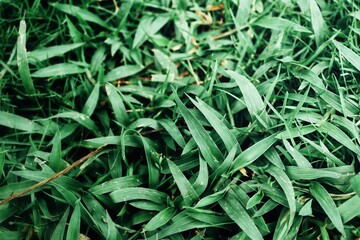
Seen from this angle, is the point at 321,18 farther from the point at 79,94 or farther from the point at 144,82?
the point at 79,94

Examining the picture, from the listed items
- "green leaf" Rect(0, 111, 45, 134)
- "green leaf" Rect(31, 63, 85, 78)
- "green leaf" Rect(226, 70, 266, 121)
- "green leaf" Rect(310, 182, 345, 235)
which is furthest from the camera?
"green leaf" Rect(31, 63, 85, 78)

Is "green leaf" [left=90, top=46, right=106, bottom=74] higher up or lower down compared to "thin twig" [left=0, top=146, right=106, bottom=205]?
higher up

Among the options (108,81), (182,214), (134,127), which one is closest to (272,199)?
(182,214)

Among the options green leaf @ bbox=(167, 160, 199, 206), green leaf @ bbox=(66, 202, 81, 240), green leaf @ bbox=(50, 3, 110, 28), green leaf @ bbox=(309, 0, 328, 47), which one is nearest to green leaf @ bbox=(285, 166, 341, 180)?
green leaf @ bbox=(167, 160, 199, 206)

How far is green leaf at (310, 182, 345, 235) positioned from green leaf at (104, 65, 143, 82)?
0.84 meters

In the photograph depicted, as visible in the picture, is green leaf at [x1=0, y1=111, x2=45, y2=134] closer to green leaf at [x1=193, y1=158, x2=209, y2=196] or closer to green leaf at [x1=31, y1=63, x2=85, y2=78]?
green leaf at [x1=31, y1=63, x2=85, y2=78]

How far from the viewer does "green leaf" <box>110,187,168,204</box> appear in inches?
52.8

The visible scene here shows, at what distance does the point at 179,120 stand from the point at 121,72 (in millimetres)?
358

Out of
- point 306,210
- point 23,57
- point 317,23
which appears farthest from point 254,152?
point 23,57

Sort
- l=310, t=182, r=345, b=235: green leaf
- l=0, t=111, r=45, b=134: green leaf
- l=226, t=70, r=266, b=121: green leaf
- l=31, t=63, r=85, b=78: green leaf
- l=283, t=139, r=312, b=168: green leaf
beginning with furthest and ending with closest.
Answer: l=31, t=63, r=85, b=78: green leaf, l=0, t=111, r=45, b=134: green leaf, l=226, t=70, r=266, b=121: green leaf, l=283, t=139, r=312, b=168: green leaf, l=310, t=182, r=345, b=235: green leaf

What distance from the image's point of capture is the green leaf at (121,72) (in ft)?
5.58

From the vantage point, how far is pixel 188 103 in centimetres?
159

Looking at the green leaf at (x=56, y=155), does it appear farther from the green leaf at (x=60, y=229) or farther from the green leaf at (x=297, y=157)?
the green leaf at (x=297, y=157)

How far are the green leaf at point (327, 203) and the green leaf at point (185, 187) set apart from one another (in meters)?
0.36
